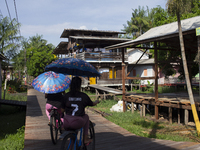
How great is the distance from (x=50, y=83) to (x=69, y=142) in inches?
98.0

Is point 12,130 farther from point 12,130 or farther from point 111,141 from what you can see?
point 111,141

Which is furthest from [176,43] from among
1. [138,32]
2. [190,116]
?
[138,32]

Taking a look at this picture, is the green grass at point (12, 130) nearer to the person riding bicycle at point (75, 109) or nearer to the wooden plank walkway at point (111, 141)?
the wooden plank walkway at point (111, 141)

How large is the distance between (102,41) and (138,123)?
19.2 meters

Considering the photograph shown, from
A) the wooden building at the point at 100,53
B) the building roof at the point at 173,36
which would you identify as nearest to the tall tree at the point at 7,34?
the wooden building at the point at 100,53

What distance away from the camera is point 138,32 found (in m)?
48.6

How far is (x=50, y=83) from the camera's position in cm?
584

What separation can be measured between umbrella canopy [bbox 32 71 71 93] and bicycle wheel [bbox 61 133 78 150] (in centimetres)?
225

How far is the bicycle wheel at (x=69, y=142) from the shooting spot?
3572mm

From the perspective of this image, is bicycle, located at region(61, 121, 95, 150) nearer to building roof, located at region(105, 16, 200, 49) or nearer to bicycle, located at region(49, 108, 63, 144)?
bicycle, located at region(49, 108, 63, 144)

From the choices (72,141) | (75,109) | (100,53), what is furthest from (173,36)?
(100,53)

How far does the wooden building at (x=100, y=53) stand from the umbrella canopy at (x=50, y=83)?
20319 millimetres

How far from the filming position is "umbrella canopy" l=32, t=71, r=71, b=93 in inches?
227

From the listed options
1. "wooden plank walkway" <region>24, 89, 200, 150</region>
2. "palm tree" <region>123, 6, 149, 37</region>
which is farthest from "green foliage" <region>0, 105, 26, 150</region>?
"palm tree" <region>123, 6, 149, 37</region>
